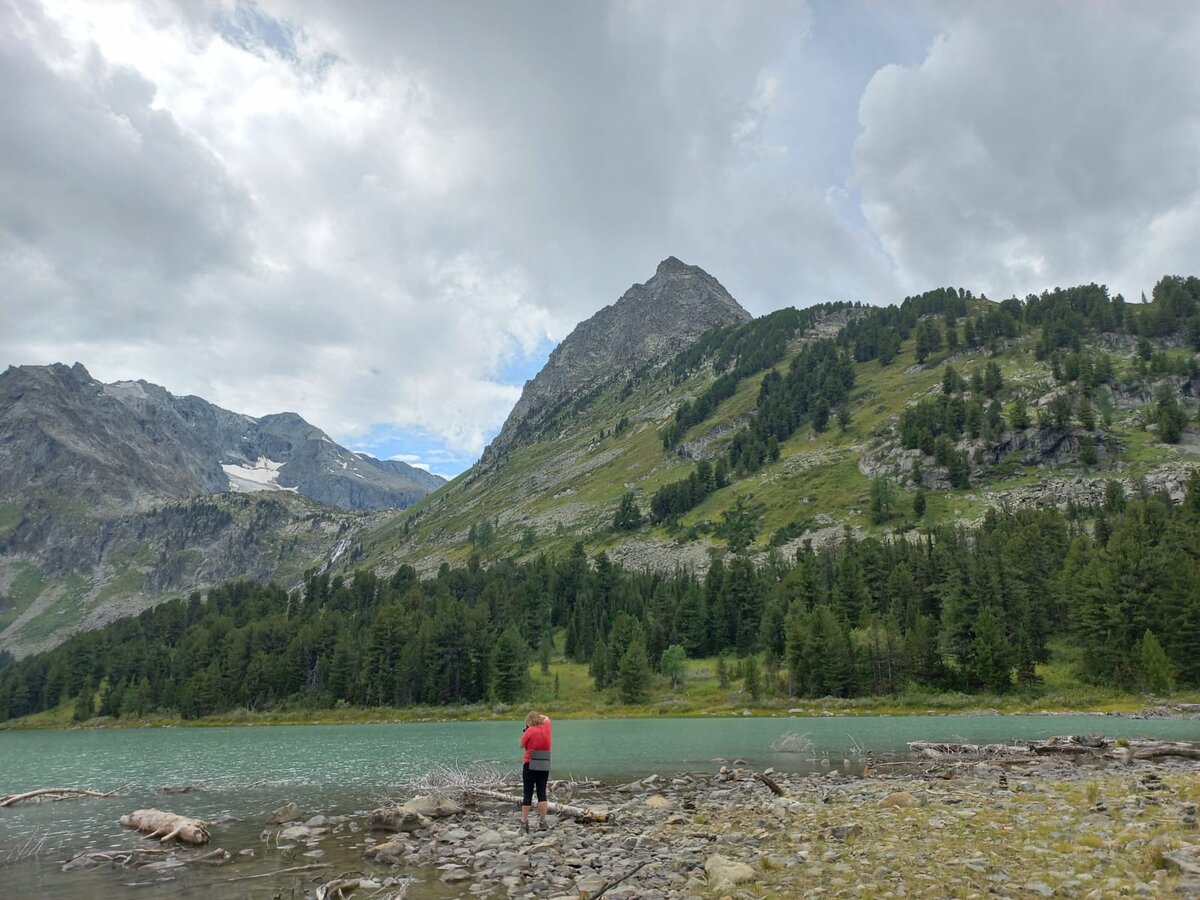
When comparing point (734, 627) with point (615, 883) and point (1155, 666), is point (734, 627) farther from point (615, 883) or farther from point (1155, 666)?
point (615, 883)

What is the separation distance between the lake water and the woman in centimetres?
565

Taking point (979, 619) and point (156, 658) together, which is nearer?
point (979, 619)

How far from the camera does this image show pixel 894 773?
35031mm

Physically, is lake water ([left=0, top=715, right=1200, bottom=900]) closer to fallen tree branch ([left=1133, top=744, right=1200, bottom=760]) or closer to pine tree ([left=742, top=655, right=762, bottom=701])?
pine tree ([left=742, top=655, right=762, bottom=701])

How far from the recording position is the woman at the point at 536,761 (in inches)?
888

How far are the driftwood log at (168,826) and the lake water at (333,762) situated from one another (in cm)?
63

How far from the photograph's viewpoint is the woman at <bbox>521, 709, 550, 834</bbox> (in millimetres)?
22547

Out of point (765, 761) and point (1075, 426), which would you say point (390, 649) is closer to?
point (765, 761)

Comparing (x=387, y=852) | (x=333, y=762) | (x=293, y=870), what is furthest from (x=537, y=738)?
(x=333, y=762)

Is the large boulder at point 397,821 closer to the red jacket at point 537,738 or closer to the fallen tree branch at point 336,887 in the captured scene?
the red jacket at point 537,738

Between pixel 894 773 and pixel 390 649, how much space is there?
Result: 4440 inches

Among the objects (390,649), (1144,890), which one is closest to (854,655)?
(390,649)

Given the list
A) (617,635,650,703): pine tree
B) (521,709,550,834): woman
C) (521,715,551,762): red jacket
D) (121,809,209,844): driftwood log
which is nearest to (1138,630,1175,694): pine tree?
(617,635,650,703): pine tree

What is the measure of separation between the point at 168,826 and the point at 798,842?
22.6m
